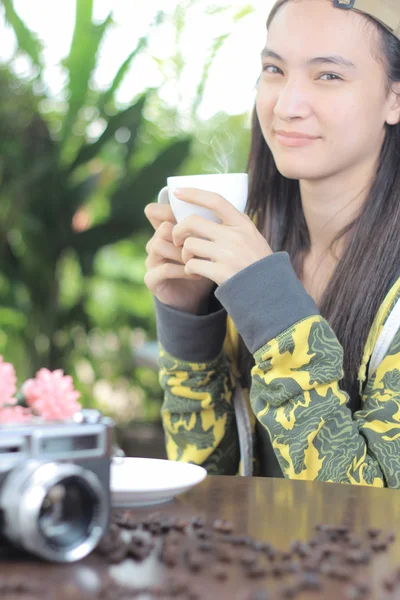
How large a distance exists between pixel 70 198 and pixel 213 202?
1.76 m

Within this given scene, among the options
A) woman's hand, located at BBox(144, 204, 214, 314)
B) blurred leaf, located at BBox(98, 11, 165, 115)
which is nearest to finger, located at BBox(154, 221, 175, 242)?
woman's hand, located at BBox(144, 204, 214, 314)

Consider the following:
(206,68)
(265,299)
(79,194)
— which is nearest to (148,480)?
(265,299)

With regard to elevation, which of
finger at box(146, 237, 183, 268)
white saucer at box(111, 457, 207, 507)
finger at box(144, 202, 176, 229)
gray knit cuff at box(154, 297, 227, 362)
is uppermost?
finger at box(144, 202, 176, 229)

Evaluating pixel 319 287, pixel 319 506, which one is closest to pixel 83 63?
pixel 319 287

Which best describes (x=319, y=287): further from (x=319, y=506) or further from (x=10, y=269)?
(x=10, y=269)

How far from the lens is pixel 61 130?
9.18ft

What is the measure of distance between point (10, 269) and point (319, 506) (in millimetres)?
2193

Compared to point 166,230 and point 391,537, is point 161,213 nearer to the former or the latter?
point 166,230

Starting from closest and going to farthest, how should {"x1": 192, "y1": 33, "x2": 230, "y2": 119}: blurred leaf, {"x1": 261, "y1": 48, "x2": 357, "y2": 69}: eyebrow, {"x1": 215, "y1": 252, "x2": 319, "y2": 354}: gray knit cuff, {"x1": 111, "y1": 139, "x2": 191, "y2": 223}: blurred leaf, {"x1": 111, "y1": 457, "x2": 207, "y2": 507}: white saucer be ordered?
{"x1": 111, "y1": 457, "x2": 207, "y2": 507}: white saucer, {"x1": 215, "y1": 252, "x2": 319, "y2": 354}: gray knit cuff, {"x1": 261, "y1": 48, "x2": 357, "y2": 69}: eyebrow, {"x1": 111, "y1": 139, "x2": 191, "y2": 223}: blurred leaf, {"x1": 192, "y1": 33, "x2": 230, "y2": 119}: blurred leaf

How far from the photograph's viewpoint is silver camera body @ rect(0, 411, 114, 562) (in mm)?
572

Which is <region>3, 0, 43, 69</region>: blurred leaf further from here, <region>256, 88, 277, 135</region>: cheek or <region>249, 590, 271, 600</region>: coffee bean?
<region>249, 590, 271, 600</region>: coffee bean

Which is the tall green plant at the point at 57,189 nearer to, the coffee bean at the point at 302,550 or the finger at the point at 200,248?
the finger at the point at 200,248

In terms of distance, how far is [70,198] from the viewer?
8.96 feet

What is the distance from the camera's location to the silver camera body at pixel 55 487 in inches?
22.5
